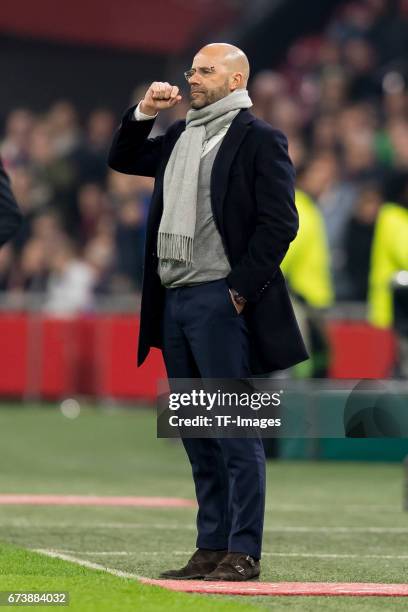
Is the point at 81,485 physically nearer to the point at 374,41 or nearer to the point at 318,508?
the point at 318,508

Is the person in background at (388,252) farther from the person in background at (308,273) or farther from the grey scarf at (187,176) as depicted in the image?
the grey scarf at (187,176)

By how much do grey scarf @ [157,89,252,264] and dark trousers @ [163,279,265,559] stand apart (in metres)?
0.22

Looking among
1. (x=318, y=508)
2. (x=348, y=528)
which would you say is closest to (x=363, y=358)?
(x=318, y=508)

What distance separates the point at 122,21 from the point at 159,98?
66.5 ft

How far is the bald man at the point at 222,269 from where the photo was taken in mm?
7062

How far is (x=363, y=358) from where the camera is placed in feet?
57.3

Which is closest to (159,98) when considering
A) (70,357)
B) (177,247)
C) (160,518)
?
(177,247)

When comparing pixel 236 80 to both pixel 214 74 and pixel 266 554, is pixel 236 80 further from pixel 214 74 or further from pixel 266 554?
pixel 266 554

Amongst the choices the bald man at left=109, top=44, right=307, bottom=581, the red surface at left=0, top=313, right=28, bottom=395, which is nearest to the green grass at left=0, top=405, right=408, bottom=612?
the bald man at left=109, top=44, right=307, bottom=581

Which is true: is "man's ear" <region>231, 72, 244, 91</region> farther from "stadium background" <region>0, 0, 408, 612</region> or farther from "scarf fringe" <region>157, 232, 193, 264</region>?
"stadium background" <region>0, 0, 408, 612</region>

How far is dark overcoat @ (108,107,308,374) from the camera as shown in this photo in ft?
23.0

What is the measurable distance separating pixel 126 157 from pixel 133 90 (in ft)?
65.7

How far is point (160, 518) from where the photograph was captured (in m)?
9.87

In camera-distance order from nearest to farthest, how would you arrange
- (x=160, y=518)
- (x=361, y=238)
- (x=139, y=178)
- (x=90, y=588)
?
(x=90, y=588) < (x=160, y=518) < (x=361, y=238) < (x=139, y=178)
